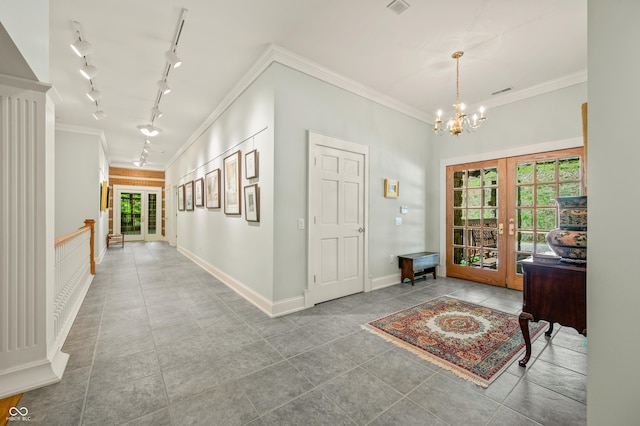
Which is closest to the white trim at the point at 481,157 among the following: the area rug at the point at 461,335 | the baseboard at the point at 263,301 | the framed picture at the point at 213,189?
the area rug at the point at 461,335

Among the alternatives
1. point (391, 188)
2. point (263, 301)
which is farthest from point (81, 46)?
point (391, 188)

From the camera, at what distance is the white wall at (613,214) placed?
98cm

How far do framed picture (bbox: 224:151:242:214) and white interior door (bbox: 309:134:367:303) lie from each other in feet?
4.31

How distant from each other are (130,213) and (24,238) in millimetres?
10480

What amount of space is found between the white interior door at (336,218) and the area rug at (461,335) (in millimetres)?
880

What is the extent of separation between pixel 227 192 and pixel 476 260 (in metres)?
4.54

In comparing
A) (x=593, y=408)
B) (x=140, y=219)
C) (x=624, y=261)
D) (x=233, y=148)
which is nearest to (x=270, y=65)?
(x=233, y=148)

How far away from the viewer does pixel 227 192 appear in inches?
179

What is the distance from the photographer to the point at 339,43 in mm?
3000

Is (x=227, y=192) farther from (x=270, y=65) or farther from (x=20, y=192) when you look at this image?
(x=20, y=192)

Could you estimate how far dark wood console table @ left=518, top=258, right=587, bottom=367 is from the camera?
1792 millimetres

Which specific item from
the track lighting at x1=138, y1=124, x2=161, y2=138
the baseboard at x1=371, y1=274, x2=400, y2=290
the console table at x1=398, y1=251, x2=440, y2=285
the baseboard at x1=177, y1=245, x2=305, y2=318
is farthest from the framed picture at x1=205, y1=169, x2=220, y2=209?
the console table at x1=398, y1=251, x2=440, y2=285

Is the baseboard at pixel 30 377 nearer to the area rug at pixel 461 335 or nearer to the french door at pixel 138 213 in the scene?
the area rug at pixel 461 335

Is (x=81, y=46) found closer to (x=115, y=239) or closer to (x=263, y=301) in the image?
(x=263, y=301)
